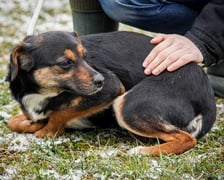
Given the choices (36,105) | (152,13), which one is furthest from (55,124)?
(152,13)

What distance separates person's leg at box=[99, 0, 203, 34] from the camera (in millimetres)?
4613

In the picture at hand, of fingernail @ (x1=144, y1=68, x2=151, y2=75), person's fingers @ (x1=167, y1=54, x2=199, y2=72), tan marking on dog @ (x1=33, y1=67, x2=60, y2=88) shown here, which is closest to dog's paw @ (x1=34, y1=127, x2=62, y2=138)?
tan marking on dog @ (x1=33, y1=67, x2=60, y2=88)

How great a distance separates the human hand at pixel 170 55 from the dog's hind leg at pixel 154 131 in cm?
29

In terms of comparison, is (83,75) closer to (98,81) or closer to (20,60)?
(98,81)

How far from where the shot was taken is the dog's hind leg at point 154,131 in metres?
3.62

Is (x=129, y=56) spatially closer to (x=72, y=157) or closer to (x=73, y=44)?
(x=73, y=44)

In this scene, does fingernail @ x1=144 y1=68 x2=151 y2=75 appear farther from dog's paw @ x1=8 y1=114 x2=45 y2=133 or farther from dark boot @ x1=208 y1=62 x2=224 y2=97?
dark boot @ x1=208 y1=62 x2=224 y2=97

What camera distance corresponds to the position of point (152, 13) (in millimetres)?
4621

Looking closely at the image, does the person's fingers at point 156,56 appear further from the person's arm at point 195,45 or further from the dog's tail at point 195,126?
the dog's tail at point 195,126

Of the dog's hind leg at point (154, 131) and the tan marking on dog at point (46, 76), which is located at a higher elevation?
the tan marking on dog at point (46, 76)

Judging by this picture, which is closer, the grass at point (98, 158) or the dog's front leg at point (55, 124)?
the grass at point (98, 158)

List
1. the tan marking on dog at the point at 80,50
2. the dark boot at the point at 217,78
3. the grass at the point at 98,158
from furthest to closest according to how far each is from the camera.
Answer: the dark boot at the point at 217,78 < the tan marking on dog at the point at 80,50 < the grass at the point at 98,158

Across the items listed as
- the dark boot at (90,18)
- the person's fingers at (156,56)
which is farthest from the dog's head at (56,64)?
the dark boot at (90,18)

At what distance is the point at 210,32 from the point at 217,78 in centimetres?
119
